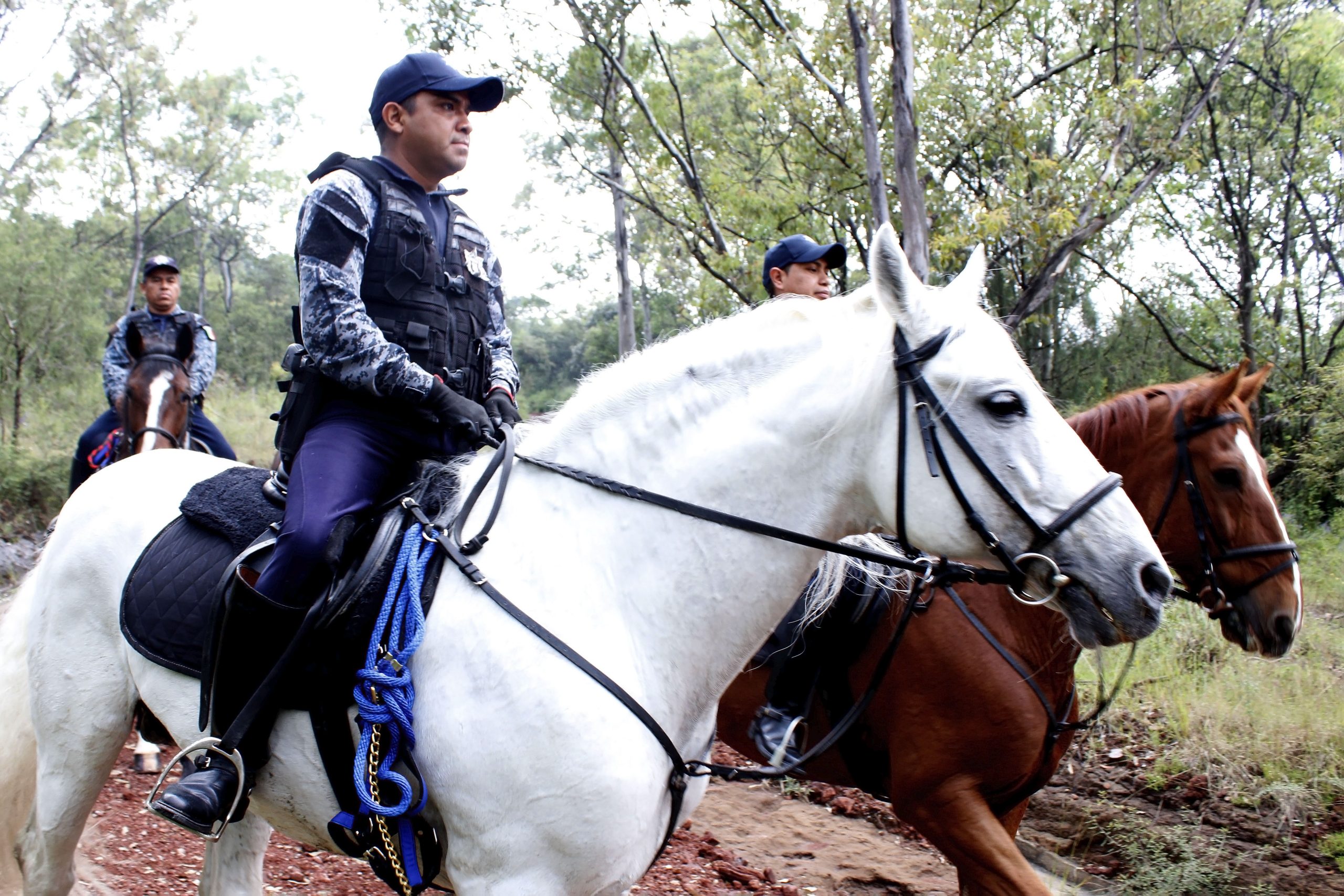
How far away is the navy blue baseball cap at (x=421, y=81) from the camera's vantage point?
268cm

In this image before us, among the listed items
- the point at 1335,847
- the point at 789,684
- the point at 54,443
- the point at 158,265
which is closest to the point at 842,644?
the point at 789,684

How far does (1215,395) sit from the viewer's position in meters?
3.44

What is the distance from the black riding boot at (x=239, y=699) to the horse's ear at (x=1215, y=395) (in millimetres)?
3178

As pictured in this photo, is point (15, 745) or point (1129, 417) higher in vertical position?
point (1129, 417)

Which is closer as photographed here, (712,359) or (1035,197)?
(712,359)

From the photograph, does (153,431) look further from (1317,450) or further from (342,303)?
(1317,450)

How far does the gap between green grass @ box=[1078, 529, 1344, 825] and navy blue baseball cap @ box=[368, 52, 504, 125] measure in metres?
5.01

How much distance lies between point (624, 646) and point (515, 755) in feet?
1.16

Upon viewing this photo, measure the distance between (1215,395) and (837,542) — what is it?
1986 millimetres

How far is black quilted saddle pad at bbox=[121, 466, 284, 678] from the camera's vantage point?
8.41 ft

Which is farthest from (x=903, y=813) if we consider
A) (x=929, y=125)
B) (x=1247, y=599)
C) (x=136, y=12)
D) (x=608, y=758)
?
(x=136, y=12)

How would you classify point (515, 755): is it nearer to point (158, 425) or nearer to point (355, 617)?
point (355, 617)

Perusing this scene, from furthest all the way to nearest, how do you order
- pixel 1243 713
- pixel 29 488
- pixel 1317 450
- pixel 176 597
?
pixel 29 488 < pixel 1317 450 < pixel 1243 713 < pixel 176 597

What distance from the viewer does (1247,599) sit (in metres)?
3.35
